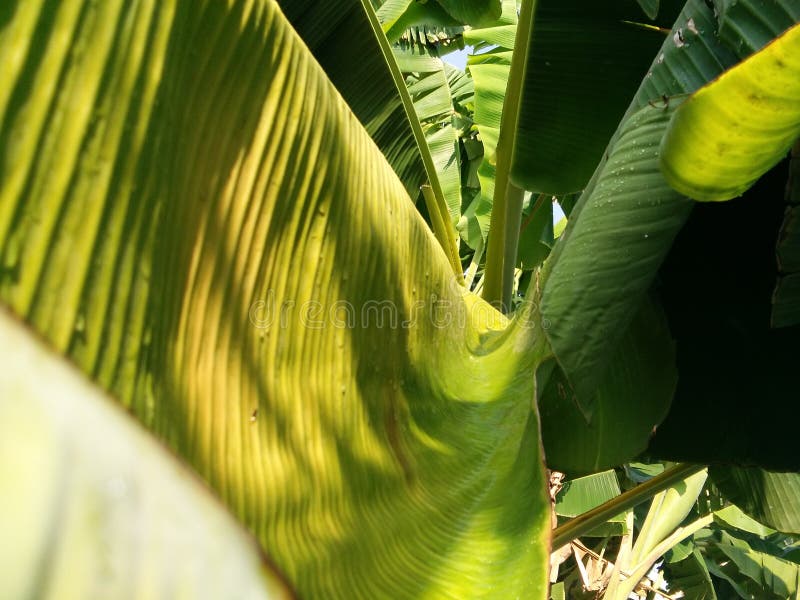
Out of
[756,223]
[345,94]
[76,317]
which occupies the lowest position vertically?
[76,317]

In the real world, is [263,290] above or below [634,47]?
below

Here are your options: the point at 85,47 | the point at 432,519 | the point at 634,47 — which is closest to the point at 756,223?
the point at 634,47

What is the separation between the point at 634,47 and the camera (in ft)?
2.95

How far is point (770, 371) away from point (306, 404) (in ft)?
1.92

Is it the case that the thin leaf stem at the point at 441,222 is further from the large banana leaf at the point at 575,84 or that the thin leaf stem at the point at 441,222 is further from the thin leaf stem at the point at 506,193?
the large banana leaf at the point at 575,84

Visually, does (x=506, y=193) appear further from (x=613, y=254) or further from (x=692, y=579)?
(x=692, y=579)

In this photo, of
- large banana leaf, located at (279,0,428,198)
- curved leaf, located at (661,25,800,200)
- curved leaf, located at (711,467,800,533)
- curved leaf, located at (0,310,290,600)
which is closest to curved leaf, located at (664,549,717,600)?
curved leaf, located at (711,467,800,533)

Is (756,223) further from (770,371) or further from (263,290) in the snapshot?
(263,290)

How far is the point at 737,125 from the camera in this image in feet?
0.98

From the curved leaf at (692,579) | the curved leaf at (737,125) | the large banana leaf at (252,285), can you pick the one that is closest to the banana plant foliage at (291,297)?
the large banana leaf at (252,285)

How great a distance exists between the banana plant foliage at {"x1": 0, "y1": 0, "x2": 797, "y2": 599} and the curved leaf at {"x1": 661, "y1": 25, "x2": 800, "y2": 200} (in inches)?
4.4

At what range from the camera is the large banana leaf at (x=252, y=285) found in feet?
0.59

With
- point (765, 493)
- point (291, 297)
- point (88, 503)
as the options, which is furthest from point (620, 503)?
point (88, 503)

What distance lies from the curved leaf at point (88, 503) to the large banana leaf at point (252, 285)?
0.02 m
